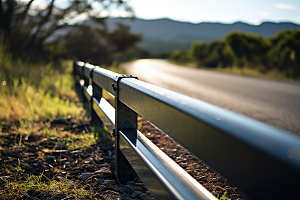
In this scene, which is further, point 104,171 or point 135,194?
point 104,171

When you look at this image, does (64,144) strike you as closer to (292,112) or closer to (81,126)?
(81,126)

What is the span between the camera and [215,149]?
2.94ft

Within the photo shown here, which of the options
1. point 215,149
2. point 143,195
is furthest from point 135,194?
point 215,149

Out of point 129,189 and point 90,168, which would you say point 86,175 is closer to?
point 90,168

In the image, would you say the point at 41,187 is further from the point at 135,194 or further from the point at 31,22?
the point at 31,22

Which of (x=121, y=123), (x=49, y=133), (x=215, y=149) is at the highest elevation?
(x=215, y=149)

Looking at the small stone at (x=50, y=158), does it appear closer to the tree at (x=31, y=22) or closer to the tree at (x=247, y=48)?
the tree at (x=31, y=22)

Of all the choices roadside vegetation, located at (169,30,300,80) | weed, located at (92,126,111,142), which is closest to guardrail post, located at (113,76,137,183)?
weed, located at (92,126,111,142)

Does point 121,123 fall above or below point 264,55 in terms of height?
below

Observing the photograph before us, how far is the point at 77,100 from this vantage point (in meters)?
5.96

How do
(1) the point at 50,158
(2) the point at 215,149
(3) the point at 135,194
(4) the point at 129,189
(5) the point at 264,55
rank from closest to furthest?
(2) the point at 215,149
(3) the point at 135,194
(4) the point at 129,189
(1) the point at 50,158
(5) the point at 264,55

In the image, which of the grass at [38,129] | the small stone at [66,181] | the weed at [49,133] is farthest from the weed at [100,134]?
A: the small stone at [66,181]

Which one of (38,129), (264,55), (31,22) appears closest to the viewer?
(38,129)

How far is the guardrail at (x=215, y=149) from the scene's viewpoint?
0.69m
